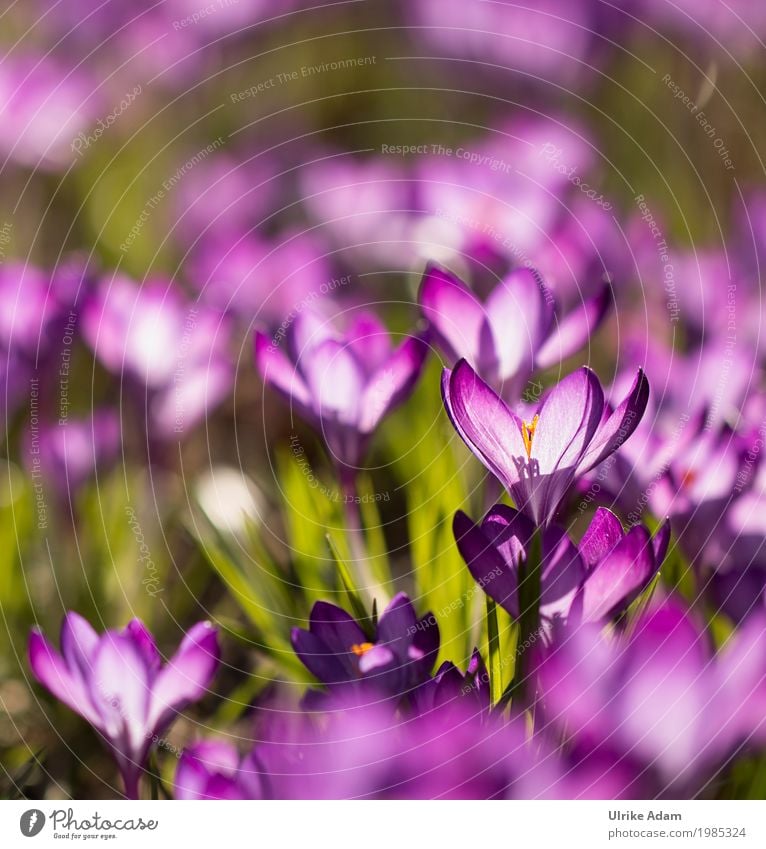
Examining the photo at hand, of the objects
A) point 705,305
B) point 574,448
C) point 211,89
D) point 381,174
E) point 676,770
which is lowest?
point 676,770

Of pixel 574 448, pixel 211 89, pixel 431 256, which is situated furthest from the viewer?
pixel 211 89

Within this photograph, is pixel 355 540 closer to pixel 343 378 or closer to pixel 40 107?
pixel 343 378

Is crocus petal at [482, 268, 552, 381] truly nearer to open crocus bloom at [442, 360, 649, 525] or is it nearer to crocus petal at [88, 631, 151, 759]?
open crocus bloom at [442, 360, 649, 525]

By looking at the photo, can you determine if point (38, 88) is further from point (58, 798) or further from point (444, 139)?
point (58, 798)

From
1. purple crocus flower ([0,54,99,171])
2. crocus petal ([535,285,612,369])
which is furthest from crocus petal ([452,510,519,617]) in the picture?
purple crocus flower ([0,54,99,171])

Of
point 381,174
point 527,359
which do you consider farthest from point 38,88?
point 527,359

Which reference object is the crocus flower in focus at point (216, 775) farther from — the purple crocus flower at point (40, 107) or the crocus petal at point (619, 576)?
the purple crocus flower at point (40, 107)

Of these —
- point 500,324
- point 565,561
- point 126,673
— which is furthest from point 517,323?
point 126,673
